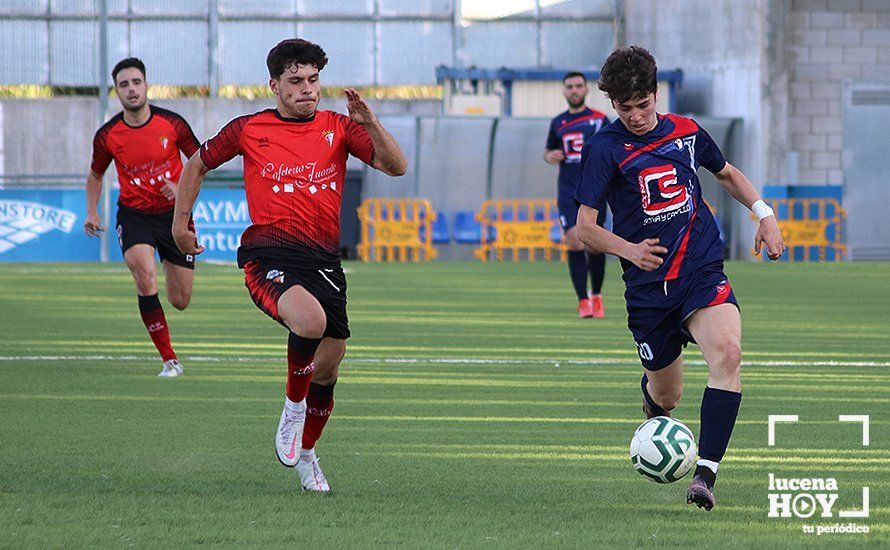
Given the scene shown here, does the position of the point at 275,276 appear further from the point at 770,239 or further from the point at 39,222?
the point at 39,222

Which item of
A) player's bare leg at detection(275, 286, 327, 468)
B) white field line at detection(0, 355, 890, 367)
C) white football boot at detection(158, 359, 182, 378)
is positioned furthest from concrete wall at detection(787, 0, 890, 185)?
player's bare leg at detection(275, 286, 327, 468)

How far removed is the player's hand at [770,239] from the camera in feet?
21.1

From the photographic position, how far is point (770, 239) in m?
6.49

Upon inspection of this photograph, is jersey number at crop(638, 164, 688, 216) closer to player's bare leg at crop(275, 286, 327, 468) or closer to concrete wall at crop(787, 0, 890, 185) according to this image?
player's bare leg at crop(275, 286, 327, 468)

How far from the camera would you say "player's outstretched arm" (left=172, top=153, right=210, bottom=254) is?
6957mm

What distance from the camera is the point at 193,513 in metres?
6.02

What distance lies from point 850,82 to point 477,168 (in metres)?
7.60

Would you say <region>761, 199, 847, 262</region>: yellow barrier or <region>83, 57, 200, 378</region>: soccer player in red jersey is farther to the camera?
<region>761, 199, 847, 262</region>: yellow barrier

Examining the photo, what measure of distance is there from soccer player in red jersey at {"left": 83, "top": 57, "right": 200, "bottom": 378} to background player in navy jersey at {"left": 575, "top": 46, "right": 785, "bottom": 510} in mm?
5175

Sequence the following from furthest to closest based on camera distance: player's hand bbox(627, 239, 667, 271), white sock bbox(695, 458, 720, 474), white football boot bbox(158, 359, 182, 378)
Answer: white football boot bbox(158, 359, 182, 378)
player's hand bbox(627, 239, 667, 271)
white sock bbox(695, 458, 720, 474)

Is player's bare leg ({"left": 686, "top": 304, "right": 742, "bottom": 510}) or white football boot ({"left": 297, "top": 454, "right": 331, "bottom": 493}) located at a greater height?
player's bare leg ({"left": 686, "top": 304, "right": 742, "bottom": 510})

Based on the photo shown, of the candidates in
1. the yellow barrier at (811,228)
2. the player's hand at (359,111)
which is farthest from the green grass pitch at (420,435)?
the yellow barrier at (811,228)

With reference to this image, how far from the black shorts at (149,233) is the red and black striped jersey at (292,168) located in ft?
14.5

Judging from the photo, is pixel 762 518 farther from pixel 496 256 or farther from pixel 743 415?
pixel 496 256
